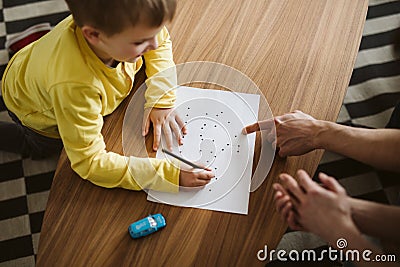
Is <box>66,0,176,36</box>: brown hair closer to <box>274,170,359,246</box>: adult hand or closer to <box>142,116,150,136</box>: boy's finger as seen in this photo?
<box>142,116,150,136</box>: boy's finger

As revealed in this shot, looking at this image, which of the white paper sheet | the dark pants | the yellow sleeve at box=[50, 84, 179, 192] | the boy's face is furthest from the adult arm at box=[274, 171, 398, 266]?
the dark pants

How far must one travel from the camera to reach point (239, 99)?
911 mm

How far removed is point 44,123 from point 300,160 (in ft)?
1.69

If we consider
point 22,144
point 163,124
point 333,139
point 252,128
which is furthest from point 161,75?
point 22,144

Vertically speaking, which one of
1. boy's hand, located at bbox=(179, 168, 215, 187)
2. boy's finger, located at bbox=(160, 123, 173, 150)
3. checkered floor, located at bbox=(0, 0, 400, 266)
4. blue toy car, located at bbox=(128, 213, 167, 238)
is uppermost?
boy's finger, located at bbox=(160, 123, 173, 150)

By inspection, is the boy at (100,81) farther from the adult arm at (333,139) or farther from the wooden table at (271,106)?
the adult arm at (333,139)

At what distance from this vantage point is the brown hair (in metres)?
0.69

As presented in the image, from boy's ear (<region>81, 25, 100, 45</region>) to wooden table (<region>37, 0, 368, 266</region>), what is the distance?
6.5 inches

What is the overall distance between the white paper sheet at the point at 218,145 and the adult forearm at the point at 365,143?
14cm

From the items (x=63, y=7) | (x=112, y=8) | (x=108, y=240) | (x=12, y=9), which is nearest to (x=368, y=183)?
(x=108, y=240)

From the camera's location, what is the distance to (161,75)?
917 mm

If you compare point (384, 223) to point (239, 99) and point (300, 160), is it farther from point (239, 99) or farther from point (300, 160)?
point (239, 99)

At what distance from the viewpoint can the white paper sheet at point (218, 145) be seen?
0.82 m

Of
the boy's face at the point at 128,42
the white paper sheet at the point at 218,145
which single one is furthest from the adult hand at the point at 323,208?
the boy's face at the point at 128,42
